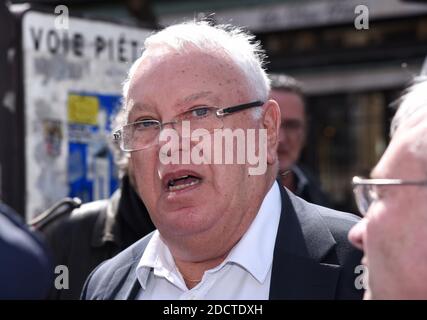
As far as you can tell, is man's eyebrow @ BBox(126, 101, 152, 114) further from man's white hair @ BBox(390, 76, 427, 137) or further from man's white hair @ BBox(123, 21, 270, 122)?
man's white hair @ BBox(390, 76, 427, 137)

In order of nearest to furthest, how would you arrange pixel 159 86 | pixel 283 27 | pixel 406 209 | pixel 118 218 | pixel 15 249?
pixel 15 249, pixel 406 209, pixel 159 86, pixel 118 218, pixel 283 27

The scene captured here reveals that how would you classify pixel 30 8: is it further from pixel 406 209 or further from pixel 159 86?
pixel 406 209

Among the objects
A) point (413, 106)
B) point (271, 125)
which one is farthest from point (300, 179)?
point (413, 106)

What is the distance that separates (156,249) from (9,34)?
1.73 metres

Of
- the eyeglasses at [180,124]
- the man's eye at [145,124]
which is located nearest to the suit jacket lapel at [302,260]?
the eyeglasses at [180,124]

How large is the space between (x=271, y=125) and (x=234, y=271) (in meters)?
0.51

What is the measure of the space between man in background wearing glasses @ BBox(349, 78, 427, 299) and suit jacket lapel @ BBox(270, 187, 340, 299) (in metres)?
0.44

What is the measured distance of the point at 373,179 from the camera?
1.84 m

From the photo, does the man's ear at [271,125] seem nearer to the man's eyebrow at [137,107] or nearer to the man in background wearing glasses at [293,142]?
the man's eyebrow at [137,107]

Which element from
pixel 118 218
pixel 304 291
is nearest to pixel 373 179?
pixel 304 291

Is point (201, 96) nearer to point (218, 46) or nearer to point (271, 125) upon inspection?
point (218, 46)

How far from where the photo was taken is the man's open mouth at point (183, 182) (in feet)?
8.15

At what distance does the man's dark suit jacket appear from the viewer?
2287 millimetres

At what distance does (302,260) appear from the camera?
234cm
